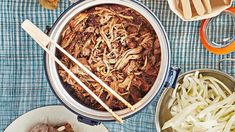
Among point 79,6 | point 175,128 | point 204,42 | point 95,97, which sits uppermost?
point 79,6

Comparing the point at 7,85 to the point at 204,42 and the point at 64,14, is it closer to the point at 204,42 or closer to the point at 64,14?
the point at 64,14

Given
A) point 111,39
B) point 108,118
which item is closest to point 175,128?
point 108,118

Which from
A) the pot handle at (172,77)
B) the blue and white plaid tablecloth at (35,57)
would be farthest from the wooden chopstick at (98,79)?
the blue and white plaid tablecloth at (35,57)

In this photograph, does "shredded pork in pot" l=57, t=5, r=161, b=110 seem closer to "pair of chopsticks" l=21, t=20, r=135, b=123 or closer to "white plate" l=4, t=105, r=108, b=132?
"pair of chopsticks" l=21, t=20, r=135, b=123

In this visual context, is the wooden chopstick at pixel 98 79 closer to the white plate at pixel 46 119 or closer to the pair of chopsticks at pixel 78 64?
the pair of chopsticks at pixel 78 64

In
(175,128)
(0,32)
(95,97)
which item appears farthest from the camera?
(0,32)

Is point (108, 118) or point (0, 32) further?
point (0, 32)

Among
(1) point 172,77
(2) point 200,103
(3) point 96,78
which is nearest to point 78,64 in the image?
(3) point 96,78
